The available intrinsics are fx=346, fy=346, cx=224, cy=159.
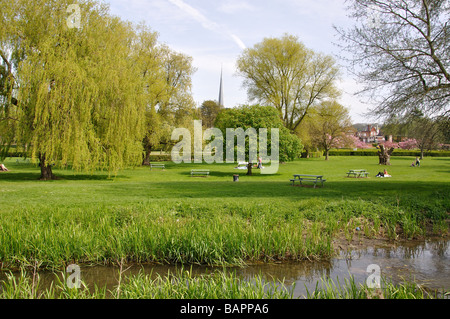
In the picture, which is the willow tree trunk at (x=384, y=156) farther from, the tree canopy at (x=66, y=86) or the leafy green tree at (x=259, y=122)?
the tree canopy at (x=66, y=86)

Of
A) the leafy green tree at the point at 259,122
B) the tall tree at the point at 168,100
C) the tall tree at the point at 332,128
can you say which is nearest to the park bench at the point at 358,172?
the leafy green tree at the point at 259,122

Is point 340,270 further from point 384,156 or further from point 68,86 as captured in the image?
point 384,156

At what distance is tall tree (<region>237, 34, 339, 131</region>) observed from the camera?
41219 mm

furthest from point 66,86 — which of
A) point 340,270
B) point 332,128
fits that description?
point 332,128

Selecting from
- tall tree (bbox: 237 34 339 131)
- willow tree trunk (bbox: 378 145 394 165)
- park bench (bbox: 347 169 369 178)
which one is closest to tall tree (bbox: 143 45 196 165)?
tall tree (bbox: 237 34 339 131)

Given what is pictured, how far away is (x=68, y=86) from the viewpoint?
1839 cm

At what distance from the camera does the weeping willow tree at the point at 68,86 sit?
18172 millimetres

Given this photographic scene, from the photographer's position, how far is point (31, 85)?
59.2ft

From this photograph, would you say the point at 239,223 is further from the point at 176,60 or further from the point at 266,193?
the point at 176,60

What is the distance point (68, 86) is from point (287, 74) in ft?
96.3

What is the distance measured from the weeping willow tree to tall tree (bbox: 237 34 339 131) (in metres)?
23.8

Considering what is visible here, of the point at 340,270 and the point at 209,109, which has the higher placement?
the point at 209,109

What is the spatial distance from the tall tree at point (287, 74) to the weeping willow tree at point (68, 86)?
23.8m
